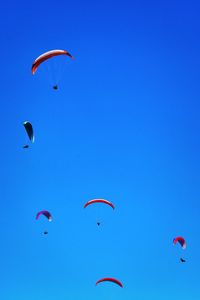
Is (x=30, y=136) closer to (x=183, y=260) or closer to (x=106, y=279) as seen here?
(x=106, y=279)

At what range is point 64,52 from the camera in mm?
32719

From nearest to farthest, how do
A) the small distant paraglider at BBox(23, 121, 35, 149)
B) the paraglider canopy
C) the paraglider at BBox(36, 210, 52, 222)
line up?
1. the paraglider canopy
2. the small distant paraglider at BBox(23, 121, 35, 149)
3. the paraglider at BBox(36, 210, 52, 222)

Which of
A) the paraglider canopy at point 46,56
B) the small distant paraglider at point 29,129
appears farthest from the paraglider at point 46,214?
the paraglider canopy at point 46,56

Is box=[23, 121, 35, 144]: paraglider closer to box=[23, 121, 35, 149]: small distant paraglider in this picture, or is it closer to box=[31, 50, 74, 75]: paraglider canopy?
box=[23, 121, 35, 149]: small distant paraglider

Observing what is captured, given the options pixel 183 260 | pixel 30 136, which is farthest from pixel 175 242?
pixel 30 136

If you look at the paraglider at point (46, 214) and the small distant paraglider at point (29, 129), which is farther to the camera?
the paraglider at point (46, 214)

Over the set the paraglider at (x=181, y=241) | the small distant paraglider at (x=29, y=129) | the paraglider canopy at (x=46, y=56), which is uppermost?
the paraglider canopy at (x=46, y=56)

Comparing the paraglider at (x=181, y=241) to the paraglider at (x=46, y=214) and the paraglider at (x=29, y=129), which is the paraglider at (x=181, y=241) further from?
the paraglider at (x=29, y=129)

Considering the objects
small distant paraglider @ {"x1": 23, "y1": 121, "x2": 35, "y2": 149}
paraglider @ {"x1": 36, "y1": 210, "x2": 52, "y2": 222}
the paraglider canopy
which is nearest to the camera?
the paraglider canopy

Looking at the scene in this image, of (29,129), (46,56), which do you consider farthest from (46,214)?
(46,56)

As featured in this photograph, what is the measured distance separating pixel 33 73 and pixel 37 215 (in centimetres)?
1366

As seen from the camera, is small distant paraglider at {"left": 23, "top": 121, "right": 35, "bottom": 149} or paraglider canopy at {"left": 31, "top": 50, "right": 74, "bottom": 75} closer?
paraglider canopy at {"left": 31, "top": 50, "right": 74, "bottom": 75}

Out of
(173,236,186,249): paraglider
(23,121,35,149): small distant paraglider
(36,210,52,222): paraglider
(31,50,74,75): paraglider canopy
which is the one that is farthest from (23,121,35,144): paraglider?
(173,236,186,249): paraglider

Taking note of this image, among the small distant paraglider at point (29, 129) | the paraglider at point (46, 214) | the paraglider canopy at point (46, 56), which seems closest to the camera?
the paraglider canopy at point (46, 56)
